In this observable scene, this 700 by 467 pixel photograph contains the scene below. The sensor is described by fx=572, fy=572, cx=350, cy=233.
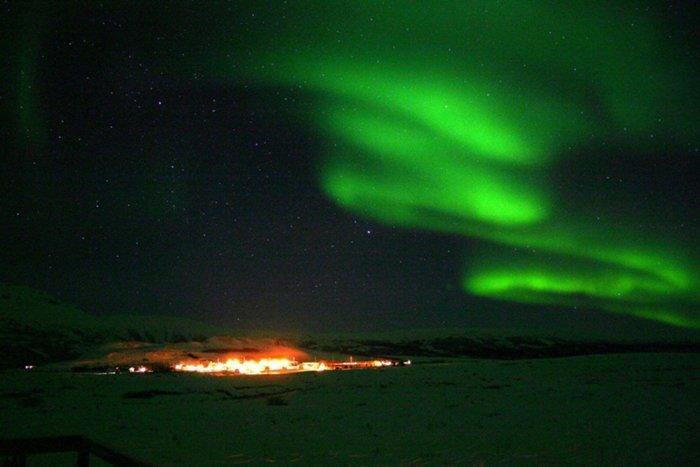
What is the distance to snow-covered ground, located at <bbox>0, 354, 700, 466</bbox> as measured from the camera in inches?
477

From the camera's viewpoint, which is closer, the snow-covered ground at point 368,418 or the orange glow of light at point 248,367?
the snow-covered ground at point 368,418

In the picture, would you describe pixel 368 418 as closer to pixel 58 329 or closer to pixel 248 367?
pixel 248 367

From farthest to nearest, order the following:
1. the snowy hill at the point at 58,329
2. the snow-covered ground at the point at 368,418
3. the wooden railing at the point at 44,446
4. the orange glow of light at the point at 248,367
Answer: the snowy hill at the point at 58,329, the orange glow of light at the point at 248,367, the snow-covered ground at the point at 368,418, the wooden railing at the point at 44,446

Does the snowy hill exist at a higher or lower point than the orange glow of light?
higher

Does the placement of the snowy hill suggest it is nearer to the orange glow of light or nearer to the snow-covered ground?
the orange glow of light

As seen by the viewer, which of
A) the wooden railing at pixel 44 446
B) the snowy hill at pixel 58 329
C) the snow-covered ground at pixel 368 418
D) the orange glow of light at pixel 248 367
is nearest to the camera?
the wooden railing at pixel 44 446

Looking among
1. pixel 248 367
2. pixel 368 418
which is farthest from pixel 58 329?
pixel 368 418

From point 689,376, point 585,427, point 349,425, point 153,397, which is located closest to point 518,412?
point 585,427

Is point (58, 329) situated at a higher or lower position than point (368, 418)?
higher

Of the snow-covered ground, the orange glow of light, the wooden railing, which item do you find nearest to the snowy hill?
the orange glow of light

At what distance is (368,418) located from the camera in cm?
1709

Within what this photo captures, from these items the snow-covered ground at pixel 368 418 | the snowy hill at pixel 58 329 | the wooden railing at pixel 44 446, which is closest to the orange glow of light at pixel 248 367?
the snow-covered ground at pixel 368 418

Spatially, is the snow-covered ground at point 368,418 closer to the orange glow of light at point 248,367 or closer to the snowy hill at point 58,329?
the orange glow of light at point 248,367

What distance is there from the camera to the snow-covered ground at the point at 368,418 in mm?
12125
